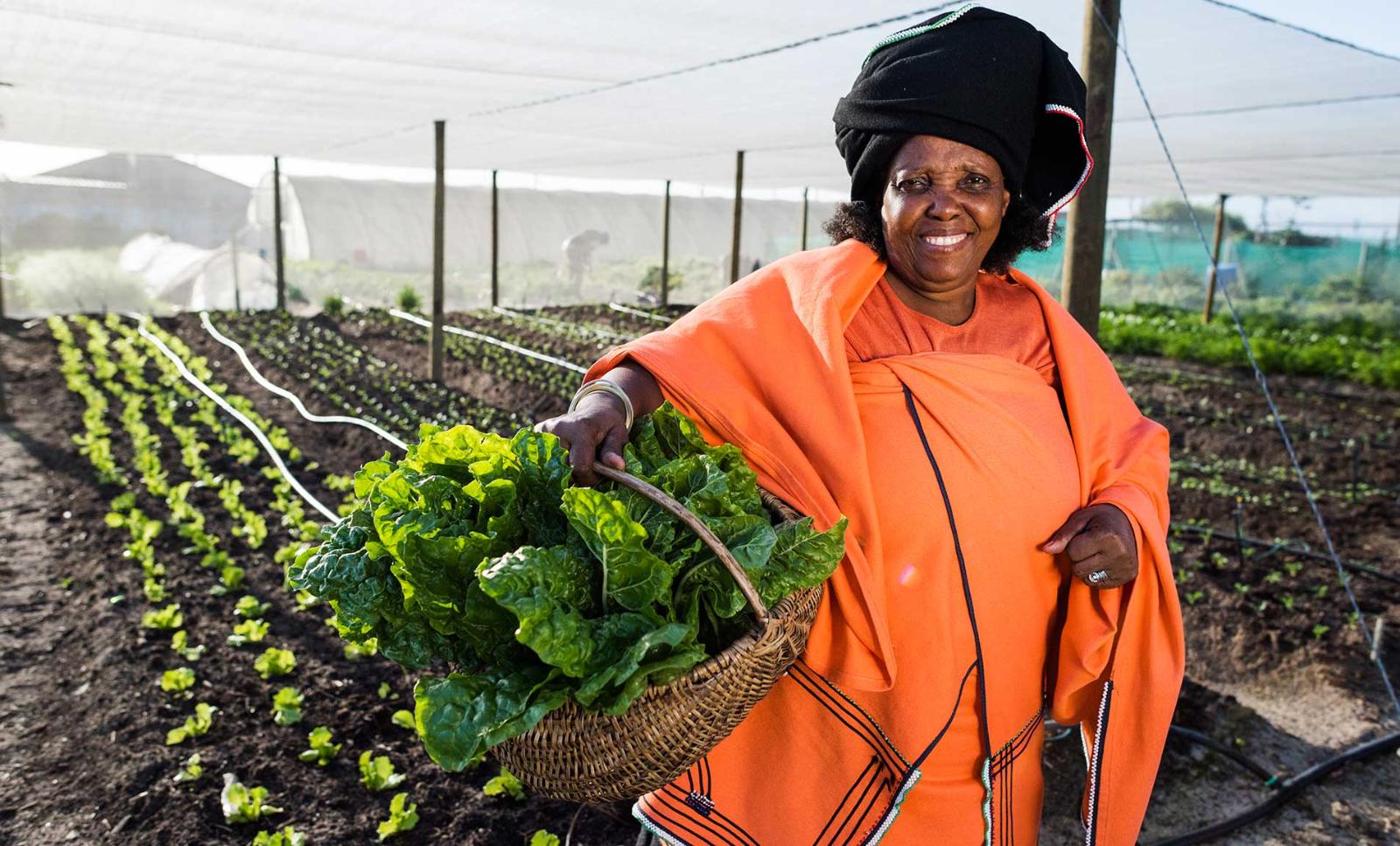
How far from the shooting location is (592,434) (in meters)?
1.25

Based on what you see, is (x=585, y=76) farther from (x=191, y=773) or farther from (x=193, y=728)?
(x=191, y=773)

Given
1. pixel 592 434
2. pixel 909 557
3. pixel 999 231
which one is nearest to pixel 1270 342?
pixel 999 231

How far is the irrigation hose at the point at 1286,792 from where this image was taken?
8.32 ft

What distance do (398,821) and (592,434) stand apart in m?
1.68

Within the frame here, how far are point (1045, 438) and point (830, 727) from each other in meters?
0.55

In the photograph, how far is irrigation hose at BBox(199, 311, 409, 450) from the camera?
5.59m

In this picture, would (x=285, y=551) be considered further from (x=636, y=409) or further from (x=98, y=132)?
(x=98, y=132)

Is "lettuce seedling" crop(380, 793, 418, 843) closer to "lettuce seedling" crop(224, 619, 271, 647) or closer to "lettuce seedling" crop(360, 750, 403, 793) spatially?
"lettuce seedling" crop(360, 750, 403, 793)

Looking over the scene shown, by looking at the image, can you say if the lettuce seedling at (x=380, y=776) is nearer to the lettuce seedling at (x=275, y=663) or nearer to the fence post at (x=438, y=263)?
the lettuce seedling at (x=275, y=663)

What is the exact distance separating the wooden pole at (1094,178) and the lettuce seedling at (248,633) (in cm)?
301

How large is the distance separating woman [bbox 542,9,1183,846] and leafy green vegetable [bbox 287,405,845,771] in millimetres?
86

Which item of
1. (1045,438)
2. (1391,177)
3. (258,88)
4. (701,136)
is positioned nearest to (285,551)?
(258,88)

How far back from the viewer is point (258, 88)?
18.7 ft

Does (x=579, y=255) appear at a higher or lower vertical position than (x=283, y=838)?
higher
